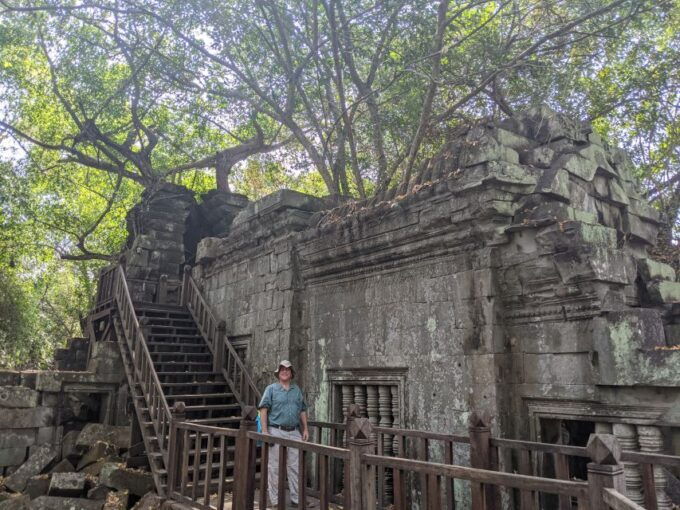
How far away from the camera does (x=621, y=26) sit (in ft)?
27.5

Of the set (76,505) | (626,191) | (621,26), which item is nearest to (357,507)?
(626,191)

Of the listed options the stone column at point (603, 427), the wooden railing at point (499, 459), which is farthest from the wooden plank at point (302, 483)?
the stone column at point (603, 427)

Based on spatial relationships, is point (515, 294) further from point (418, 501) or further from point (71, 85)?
point (71, 85)

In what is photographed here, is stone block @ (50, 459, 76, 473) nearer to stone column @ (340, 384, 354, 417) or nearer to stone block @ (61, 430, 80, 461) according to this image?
stone block @ (61, 430, 80, 461)

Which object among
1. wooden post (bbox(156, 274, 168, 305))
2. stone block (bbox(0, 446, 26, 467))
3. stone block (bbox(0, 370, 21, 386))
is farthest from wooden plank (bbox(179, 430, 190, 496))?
wooden post (bbox(156, 274, 168, 305))

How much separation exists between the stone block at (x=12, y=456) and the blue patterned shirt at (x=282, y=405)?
6179 mm

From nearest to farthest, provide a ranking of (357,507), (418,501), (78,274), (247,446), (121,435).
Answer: (357,507) → (247,446) → (418,501) → (121,435) → (78,274)

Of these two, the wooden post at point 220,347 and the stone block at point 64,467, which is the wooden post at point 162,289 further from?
the stone block at point 64,467

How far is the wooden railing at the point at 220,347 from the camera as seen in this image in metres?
8.60

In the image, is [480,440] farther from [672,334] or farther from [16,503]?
[16,503]

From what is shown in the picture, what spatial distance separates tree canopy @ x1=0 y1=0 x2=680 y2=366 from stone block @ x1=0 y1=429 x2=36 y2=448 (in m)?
7.21

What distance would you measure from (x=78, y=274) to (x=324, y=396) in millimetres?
20528

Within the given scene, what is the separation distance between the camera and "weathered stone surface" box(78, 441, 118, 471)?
9211 mm

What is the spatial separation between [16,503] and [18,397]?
2.28m
